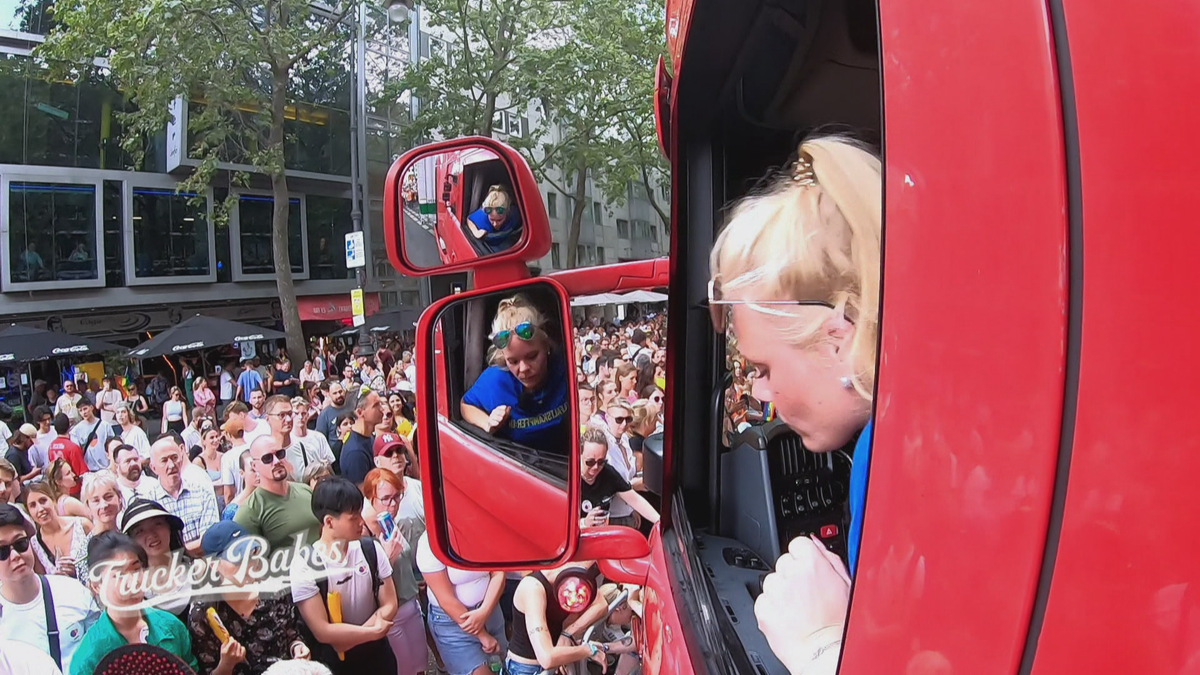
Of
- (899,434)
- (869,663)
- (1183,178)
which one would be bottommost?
(869,663)

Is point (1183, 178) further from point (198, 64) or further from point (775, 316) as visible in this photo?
point (198, 64)

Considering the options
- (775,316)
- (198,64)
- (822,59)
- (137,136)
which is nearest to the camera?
(775,316)

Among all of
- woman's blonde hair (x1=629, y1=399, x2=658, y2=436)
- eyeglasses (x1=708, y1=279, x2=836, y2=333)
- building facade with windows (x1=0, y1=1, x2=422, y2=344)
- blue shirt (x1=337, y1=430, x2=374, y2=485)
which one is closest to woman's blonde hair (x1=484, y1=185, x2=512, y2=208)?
eyeglasses (x1=708, y1=279, x2=836, y2=333)

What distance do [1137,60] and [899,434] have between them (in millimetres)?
269

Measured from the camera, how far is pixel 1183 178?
0.45 m

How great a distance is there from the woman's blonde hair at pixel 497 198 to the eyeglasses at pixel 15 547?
10.5 feet

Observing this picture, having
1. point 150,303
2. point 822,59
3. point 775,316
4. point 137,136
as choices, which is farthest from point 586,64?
point 150,303

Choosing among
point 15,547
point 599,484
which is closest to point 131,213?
point 15,547

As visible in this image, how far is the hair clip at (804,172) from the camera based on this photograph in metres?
0.83

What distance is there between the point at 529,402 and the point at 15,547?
325cm

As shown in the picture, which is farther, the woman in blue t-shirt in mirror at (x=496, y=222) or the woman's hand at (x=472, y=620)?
the woman's hand at (x=472, y=620)

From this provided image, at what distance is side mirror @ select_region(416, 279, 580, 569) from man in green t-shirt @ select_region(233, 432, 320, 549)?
308 cm

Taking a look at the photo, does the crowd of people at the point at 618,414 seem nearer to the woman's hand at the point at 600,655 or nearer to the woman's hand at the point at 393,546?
the woman's hand at the point at 600,655

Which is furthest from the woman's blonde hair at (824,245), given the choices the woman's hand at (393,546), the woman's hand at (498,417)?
the woman's hand at (393,546)
